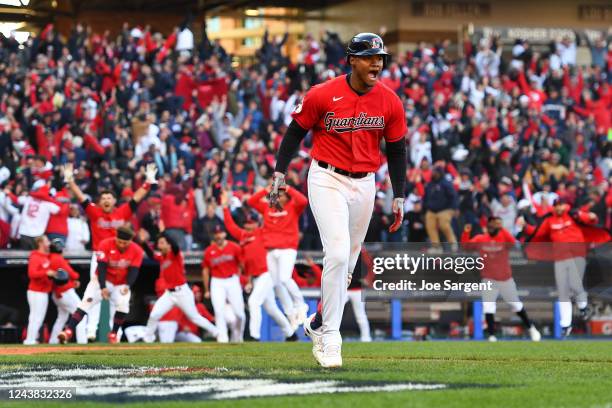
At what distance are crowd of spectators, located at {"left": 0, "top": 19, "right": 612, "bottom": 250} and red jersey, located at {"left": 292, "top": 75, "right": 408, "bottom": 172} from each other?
9.85 m

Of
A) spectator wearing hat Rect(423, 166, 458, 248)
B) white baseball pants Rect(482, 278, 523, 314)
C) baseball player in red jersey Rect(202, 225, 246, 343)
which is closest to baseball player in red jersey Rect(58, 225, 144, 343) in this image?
baseball player in red jersey Rect(202, 225, 246, 343)

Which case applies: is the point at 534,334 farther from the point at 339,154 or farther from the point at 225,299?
the point at 339,154

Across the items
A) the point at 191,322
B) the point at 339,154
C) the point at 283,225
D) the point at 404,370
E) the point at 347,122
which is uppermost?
the point at 347,122

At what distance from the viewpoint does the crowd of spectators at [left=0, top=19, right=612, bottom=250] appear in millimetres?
20156

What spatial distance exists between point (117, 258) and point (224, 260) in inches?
85.1

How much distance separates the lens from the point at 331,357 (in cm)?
884

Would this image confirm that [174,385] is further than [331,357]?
No

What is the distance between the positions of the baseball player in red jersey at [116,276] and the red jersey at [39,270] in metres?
1.30

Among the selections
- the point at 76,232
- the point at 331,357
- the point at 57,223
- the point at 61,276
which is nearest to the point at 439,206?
the point at 76,232

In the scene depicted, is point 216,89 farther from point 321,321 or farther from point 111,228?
point 321,321

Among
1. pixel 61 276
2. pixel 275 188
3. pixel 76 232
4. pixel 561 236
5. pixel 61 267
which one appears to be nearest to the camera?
pixel 275 188

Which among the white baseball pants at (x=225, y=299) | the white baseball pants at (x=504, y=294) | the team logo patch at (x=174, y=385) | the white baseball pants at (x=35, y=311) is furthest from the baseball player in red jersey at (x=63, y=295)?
the team logo patch at (x=174, y=385)

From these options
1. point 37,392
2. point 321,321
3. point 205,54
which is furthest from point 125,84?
point 37,392

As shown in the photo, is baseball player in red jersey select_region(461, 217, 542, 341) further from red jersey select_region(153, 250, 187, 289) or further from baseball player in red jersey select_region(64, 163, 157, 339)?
baseball player in red jersey select_region(64, 163, 157, 339)
